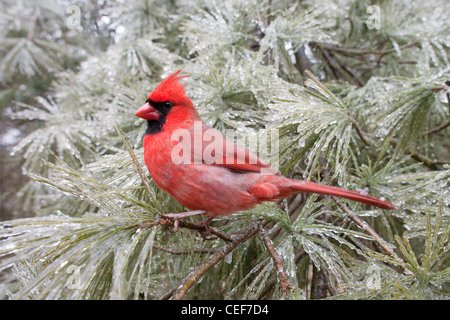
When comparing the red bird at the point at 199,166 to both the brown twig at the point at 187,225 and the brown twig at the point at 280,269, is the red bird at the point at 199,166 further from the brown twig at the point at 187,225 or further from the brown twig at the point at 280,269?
the brown twig at the point at 280,269

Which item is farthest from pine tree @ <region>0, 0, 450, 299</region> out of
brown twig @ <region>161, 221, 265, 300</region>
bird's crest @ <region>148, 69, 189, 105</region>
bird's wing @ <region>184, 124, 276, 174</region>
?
bird's crest @ <region>148, 69, 189, 105</region>

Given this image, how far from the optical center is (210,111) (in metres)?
1.43

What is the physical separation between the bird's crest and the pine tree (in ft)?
0.71

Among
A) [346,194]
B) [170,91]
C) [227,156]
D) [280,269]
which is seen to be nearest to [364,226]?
[346,194]

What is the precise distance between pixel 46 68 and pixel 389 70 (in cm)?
252

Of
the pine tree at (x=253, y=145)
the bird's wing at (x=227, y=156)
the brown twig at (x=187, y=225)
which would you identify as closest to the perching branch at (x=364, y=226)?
the pine tree at (x=253, y=145)

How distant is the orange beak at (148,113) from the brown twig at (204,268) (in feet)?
1.53

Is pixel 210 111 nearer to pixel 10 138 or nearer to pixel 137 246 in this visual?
→ pixel 137 246

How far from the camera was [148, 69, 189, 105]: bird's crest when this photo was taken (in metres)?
1.15

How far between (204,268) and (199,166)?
29 cm

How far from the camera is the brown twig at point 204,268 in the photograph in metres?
0.91

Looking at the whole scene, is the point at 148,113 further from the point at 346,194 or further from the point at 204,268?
the point at 346,194

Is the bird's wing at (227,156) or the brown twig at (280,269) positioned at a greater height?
the bird's wing at (227,156)
